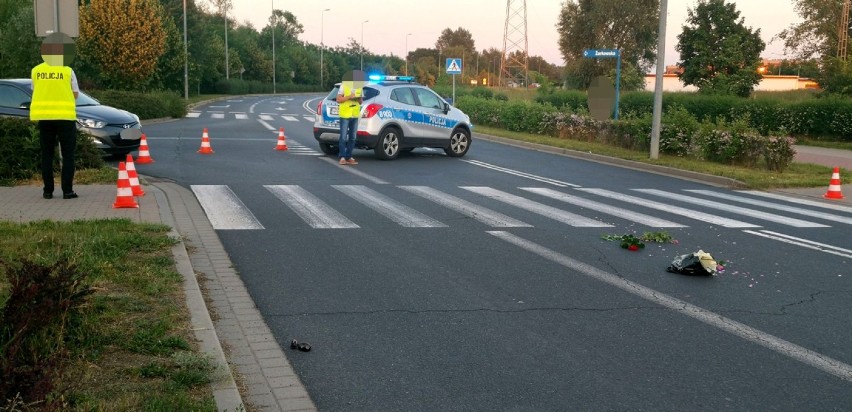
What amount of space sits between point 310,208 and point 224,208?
3.80ft

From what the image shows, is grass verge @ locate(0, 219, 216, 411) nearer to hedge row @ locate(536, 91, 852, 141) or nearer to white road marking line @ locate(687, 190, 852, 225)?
white road marking line @ locate(687, 190, 852, 225)

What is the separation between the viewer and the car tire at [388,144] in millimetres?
18703

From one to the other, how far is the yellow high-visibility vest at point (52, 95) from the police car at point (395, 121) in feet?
26.8

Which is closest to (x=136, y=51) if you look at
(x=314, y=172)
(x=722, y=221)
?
(x=314, y=172)

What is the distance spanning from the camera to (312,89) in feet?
379

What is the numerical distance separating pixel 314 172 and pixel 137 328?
10.7 m

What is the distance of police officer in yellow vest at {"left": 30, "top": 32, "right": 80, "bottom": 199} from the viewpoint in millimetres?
10648

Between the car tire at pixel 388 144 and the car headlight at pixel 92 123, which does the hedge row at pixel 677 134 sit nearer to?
the car tire at pixel 388 144

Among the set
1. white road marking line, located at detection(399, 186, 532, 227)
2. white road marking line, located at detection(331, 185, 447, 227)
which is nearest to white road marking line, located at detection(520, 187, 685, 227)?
Answer: white road marking line, located at detection(399, 186, 532, 227)

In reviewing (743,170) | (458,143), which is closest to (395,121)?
(458,143)

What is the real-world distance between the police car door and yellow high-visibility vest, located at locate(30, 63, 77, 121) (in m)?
9.87

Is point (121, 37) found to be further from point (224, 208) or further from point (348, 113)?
point (224, 208)

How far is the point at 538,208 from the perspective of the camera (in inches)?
481

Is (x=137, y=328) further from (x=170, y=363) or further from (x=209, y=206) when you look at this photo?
(x=209, y=206)
